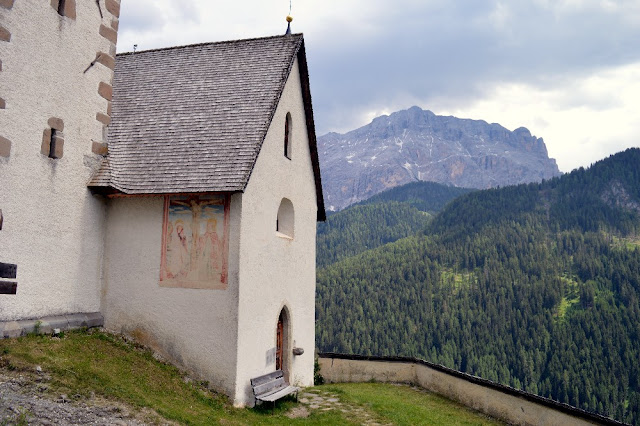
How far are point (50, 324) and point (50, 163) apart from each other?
3.34 m

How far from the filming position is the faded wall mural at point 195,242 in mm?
12344

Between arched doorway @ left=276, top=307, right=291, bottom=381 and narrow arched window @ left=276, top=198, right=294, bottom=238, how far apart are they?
88.6 inches

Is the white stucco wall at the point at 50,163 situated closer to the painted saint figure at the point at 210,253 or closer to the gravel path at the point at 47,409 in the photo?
the gravel path at the point at 47,409

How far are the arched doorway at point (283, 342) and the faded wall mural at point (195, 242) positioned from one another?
3.55 meters

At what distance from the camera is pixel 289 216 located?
16.0 m

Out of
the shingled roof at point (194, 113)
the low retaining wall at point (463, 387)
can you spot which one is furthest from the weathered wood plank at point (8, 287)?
the low retaining wall at point (463, 387)

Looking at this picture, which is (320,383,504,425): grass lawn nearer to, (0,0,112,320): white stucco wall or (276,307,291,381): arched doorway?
(276,307,291,381): arched doorway

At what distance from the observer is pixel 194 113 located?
552 inches

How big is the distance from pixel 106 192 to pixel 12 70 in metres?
3.33

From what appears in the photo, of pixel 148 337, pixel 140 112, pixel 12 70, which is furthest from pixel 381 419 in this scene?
pixel 12 70

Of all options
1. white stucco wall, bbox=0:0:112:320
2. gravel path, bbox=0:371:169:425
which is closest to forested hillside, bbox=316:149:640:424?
white stucco wall, bbox=0:0:112:320

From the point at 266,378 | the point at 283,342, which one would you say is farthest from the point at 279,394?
the point at 283,342

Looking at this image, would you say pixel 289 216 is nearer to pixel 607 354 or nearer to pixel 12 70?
pixel 12 70

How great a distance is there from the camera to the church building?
35.6 feet
